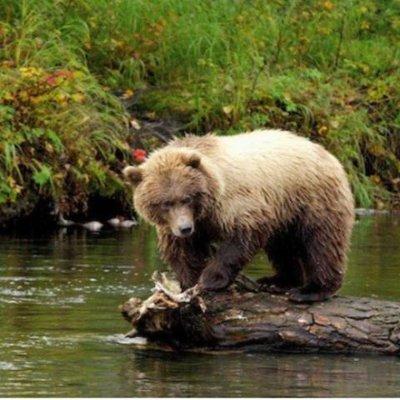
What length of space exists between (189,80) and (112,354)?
435 inches

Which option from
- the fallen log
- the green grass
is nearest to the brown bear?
the fallen log

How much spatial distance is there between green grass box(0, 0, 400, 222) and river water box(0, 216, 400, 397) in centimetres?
252

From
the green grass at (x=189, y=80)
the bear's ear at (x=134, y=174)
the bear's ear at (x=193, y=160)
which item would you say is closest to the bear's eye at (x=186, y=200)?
the bear's ear at (x=193, y=160)

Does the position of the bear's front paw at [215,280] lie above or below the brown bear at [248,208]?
below

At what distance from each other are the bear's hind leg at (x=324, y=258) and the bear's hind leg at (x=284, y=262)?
0.48 feet

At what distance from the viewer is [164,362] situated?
9602 millimetres

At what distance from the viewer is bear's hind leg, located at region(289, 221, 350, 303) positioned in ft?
33.9

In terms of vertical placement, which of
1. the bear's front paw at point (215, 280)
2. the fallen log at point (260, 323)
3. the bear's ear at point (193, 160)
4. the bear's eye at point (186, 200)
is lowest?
the fallen log at point (260, 323)

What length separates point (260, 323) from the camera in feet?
32.5

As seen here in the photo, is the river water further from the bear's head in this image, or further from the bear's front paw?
the bear's head

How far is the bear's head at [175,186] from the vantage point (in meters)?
9.73

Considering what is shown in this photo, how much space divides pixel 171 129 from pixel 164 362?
10473mm

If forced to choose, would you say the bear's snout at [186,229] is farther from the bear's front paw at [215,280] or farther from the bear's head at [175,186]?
the bear's front paw at [215,280]

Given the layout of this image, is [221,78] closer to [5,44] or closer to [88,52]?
[88,52]
